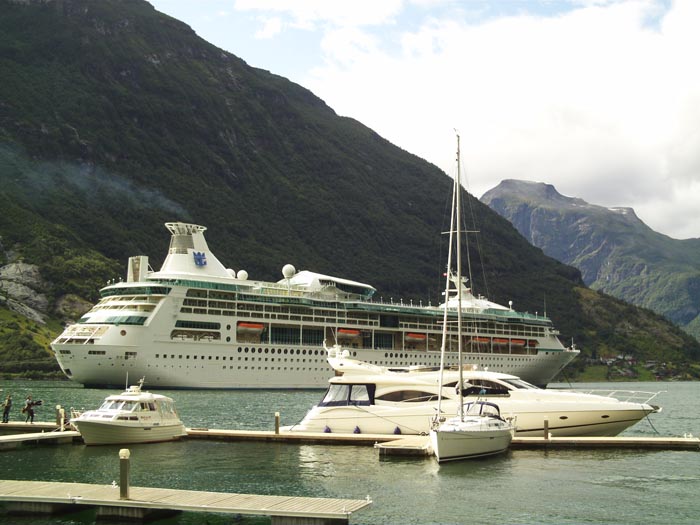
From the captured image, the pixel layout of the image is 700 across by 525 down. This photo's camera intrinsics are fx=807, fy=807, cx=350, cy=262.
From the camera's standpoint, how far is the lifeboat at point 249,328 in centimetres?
9150

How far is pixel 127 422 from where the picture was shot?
36.3m

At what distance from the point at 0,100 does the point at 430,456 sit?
195m

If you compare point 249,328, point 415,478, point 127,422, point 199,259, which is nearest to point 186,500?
point 415,478

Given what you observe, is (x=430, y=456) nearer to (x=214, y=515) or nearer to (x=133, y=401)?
(x=214, y=515)

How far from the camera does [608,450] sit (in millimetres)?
35938

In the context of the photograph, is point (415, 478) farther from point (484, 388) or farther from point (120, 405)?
point (120, 405)

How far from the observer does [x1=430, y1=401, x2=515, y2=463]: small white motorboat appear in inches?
1240

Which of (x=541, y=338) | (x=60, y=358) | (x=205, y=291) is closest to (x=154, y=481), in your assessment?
(x=60, y=358)

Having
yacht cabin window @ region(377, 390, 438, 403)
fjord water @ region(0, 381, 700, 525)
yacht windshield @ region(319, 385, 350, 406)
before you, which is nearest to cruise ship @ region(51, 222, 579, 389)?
fjord water @ region(0, 381, 700, 525)

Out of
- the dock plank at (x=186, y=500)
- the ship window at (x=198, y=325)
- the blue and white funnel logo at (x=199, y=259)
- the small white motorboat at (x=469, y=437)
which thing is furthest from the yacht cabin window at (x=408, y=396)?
the blue and white funnel logo at (x=199, y=259)

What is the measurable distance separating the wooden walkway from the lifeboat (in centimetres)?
6671

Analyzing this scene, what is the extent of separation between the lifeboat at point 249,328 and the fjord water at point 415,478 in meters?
53.5

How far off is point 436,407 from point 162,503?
18.0 m

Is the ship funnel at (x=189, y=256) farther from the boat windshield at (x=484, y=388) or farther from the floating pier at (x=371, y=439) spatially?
Result: the boat windshield at (x=484, y=388)
